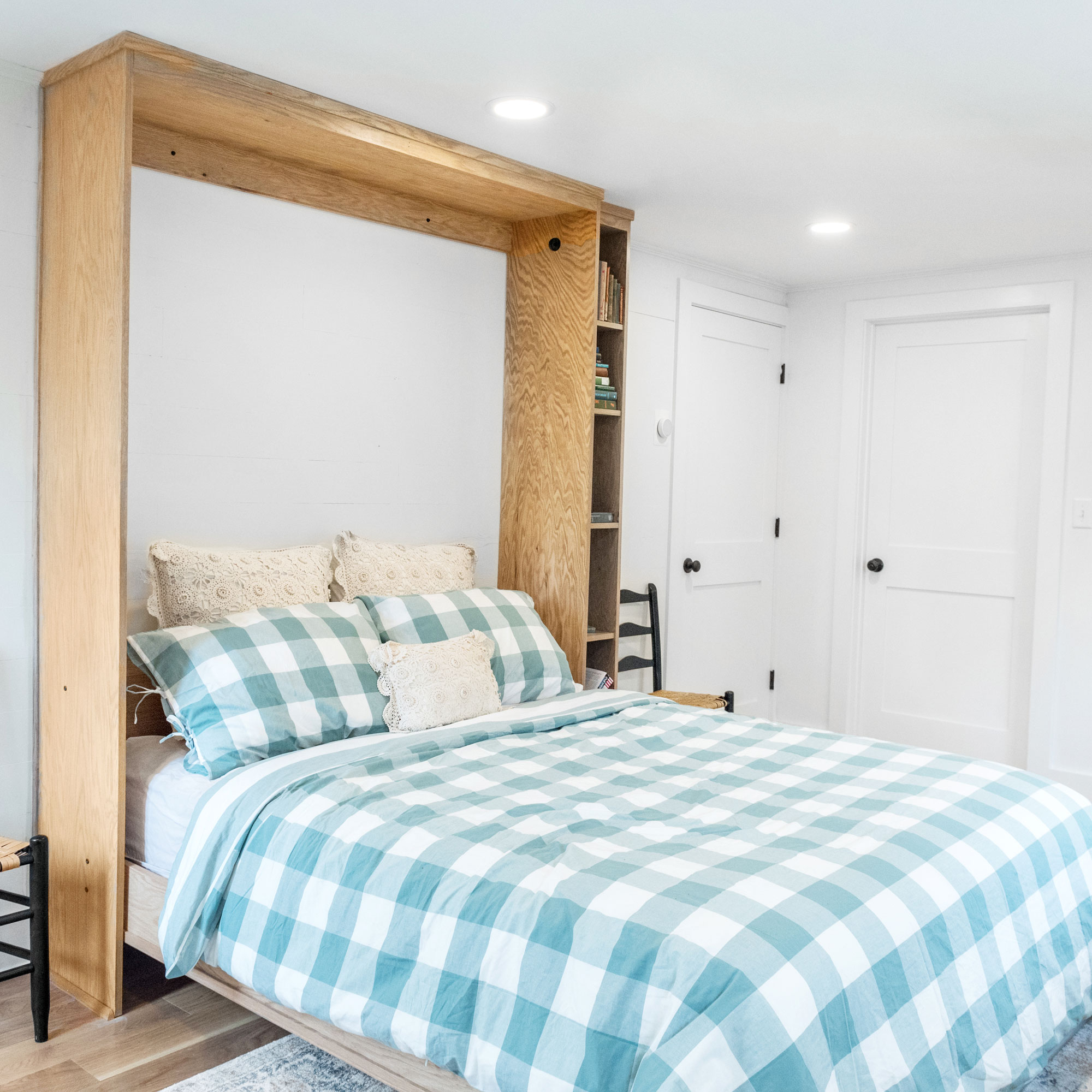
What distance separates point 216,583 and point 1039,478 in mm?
3366

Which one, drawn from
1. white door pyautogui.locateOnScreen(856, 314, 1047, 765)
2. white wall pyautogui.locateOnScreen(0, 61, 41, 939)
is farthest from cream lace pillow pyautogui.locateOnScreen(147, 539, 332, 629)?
white door pyautogui.locateOnScreen(856, 314, 1047, 765)

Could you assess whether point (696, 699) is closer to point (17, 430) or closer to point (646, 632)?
point (646, 632)

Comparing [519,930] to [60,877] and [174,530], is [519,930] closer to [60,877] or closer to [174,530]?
[60,877]

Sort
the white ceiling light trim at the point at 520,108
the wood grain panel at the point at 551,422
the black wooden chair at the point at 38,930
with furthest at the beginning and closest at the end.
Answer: the wood grain panel at the point at 551,422
the white ceiling light trim at the point at 520,108
the black wooden chair at the point at 38,930

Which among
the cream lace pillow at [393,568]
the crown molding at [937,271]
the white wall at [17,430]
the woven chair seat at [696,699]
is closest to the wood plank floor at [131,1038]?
the white wall at [17,430]

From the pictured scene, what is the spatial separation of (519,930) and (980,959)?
861 mm

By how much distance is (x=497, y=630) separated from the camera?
124 inches

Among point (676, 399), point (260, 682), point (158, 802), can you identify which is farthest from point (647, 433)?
point (158, 802)

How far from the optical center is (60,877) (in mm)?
2594

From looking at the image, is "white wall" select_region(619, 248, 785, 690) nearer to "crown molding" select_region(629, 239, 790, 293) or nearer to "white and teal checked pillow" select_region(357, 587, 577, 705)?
"crown molding" select_region(629, 239, 790, 293)

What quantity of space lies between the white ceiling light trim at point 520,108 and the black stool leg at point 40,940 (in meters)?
2.06

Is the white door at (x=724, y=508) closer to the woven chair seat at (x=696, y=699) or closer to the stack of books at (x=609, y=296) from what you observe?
the woven chair seat at (x=696, y=699)

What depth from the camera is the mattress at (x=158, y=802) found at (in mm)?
2365

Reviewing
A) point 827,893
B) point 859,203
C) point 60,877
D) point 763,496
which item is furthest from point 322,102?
point 763,496
